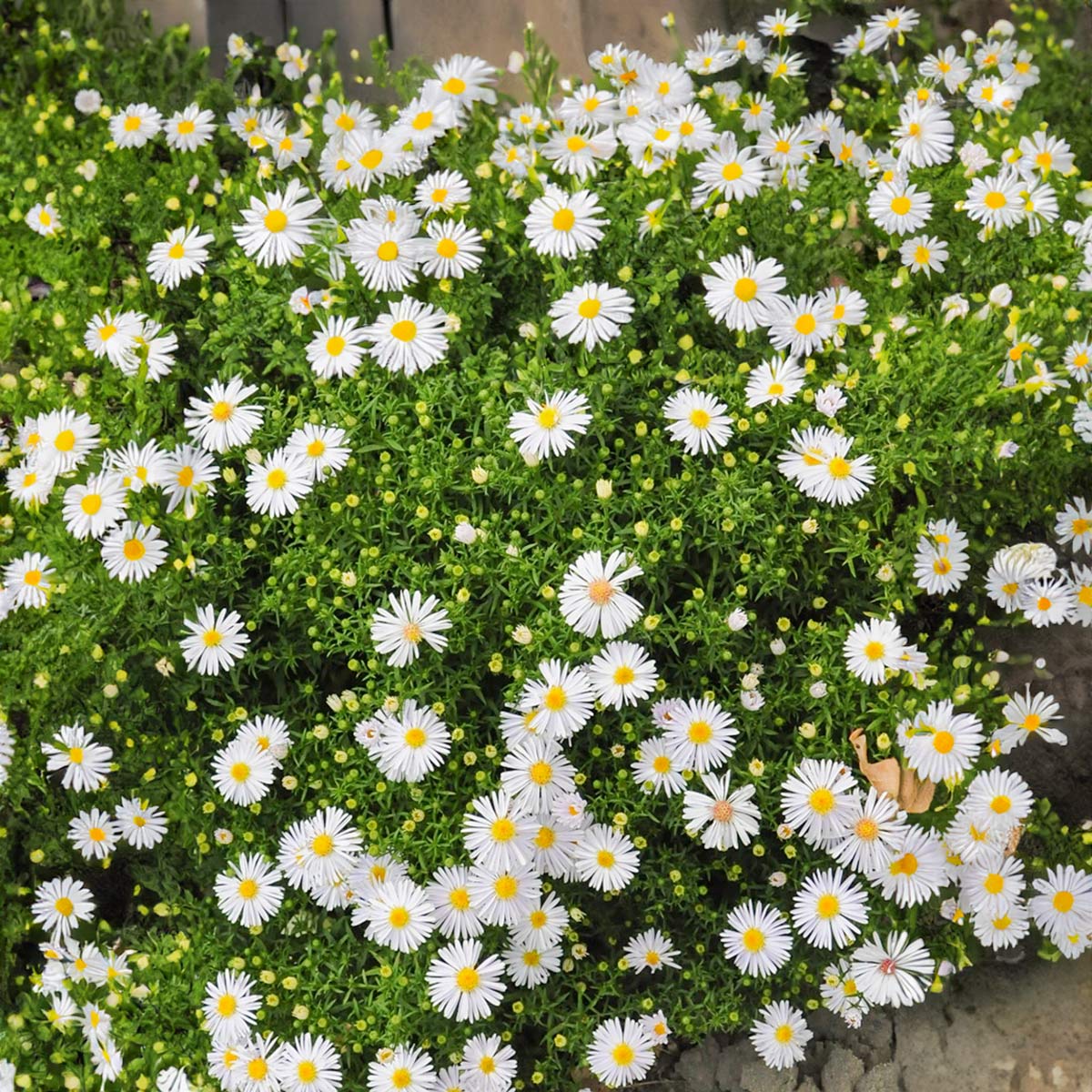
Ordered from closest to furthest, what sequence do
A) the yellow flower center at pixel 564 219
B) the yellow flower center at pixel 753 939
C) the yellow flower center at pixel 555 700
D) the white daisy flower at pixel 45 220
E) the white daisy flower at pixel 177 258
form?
1. the yellow flower center at pixel 555 700
2. the yellow flower center at pixel 753 939
3. the yellow flower center at pixel 564 219
4. the white daisy flower at pixel 177 258
5. the white daisy flower at pixel 45 220

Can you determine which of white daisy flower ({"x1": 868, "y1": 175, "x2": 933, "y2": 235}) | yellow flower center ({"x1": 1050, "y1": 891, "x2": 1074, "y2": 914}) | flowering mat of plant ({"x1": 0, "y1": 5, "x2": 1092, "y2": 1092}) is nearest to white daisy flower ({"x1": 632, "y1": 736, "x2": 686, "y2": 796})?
flowering mat of plant ({"x1": 0, "y1": 5, "x2": 1092, "y2": 1092})

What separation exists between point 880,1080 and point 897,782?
79cm

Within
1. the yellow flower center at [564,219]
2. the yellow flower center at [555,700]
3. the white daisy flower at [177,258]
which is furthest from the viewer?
the white daisy flower at [177,258]

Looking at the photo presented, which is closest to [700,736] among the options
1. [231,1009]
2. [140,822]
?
[231,1009]

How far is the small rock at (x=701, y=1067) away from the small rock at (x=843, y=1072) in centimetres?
24

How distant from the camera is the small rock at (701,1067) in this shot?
2.50m

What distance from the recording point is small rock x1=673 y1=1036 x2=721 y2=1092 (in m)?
2.50

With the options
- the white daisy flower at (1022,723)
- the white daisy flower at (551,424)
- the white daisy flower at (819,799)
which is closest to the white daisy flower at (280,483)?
the white daisy flower at (551,424)

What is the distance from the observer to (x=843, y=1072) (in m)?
2.45

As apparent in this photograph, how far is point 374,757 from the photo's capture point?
215 cm

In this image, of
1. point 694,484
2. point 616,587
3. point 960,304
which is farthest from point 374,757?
point 960,304

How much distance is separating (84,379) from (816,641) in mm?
1655

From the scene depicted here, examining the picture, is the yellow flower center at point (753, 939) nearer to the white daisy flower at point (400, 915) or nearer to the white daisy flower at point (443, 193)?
the white daisy flower at point (400, 915)

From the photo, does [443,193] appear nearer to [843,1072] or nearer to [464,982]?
[464,982]
